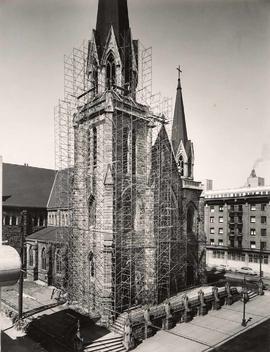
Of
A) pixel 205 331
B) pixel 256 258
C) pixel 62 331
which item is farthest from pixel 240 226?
pixel 62 331

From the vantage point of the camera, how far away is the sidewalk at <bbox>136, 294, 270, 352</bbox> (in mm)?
18406

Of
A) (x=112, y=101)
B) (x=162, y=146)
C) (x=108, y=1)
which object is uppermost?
(x=108, y=1)

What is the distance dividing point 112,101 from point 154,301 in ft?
49.6

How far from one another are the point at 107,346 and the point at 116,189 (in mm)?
9804

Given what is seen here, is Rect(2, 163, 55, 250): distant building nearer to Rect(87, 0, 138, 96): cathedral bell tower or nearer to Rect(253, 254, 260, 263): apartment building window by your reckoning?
Rect(87, 0, 138, 96): cathedral bell tower

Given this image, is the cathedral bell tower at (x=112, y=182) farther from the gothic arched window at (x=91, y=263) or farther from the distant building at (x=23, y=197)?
the distant building at (x=23, y=197)

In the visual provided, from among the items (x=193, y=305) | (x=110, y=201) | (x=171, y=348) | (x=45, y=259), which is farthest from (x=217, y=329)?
(x=45, y=259)

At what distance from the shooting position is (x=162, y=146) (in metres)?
26.8

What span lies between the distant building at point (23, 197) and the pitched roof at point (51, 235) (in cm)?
140

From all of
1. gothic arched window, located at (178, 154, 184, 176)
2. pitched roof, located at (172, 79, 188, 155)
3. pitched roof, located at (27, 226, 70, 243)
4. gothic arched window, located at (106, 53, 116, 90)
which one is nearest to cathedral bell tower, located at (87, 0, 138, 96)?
gothic arched window, located at (106, 53, 116, 90)

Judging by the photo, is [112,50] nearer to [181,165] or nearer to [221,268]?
[181,165]

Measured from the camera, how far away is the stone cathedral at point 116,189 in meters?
21.7

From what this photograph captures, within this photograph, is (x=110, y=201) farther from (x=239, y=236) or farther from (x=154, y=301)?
(x=239, y=236)

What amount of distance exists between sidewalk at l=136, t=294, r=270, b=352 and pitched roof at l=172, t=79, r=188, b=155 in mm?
14520
